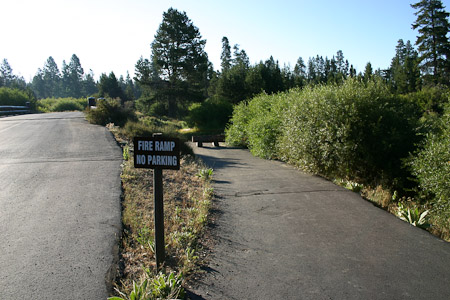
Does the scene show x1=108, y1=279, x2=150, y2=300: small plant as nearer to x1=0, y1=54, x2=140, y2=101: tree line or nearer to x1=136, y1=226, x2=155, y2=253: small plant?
x1=136, y1=226, x2=155, y2=253: small plant

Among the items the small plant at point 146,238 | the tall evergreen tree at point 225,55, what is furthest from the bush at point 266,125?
the tall evergreen tree at point 225,55

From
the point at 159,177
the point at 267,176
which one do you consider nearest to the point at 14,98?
the point at 267,176

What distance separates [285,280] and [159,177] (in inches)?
82.2

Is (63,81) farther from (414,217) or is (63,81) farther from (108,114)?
(414,217)

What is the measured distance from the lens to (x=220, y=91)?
1975 inches

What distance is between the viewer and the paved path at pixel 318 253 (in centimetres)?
407

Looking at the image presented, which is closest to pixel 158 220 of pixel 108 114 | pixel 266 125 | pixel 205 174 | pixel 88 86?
pixel 205 174

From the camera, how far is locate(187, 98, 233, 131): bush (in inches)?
1601

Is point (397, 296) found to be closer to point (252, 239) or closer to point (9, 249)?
point (252, 239)

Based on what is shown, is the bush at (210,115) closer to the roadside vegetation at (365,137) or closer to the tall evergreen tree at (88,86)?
the roadside vegetation at (365,137)

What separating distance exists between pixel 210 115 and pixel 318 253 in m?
36.7

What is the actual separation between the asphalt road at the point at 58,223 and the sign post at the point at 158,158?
74 centimetres

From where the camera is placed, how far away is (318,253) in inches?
199

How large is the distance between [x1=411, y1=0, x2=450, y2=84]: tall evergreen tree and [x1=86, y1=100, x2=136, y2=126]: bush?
4588 centimetres
